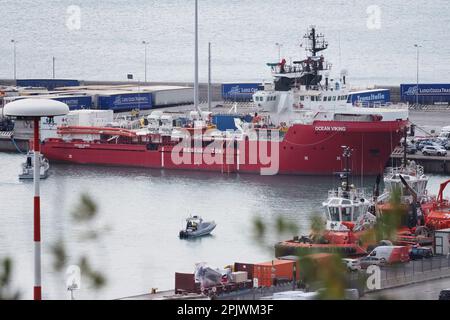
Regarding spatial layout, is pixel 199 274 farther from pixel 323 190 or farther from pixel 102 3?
pixel 102 3

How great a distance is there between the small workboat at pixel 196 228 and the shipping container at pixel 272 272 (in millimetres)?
7450

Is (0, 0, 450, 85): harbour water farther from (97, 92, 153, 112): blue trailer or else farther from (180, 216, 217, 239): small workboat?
(180, 216, 217, 239): small workboat

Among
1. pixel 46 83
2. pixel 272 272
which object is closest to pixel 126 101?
pixel 46 83

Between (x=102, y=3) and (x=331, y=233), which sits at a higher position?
(x=102, y=3)

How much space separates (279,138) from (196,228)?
13.4 meters

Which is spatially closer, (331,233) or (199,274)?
(199,274)

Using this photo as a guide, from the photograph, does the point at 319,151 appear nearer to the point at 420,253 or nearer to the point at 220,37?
the point at 420,253

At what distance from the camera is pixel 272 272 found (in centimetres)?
1817

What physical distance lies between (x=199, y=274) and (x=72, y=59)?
74.5 meters

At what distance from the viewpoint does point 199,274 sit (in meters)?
18.2

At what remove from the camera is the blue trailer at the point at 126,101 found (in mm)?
49719

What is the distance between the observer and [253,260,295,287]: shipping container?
18203 mm
